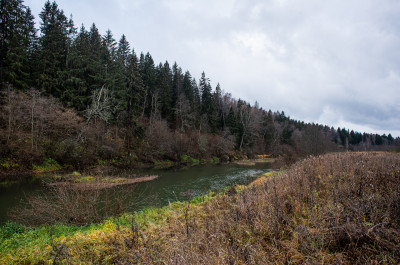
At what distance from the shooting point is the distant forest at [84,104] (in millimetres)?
19625

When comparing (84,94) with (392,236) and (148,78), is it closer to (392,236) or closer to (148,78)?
(148,78)

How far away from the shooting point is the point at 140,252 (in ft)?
10.9

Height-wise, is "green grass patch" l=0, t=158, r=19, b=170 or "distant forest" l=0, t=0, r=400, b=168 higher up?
"distant forest" l=0, t=0, r=400, b=168

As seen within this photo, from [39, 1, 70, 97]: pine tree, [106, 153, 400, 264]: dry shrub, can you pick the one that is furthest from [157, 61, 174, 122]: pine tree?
[106, 153, 400, 264]: dry shrub

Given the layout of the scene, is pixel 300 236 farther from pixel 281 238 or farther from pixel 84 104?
pixel 84 104

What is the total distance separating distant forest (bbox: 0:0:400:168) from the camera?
19.6 meters

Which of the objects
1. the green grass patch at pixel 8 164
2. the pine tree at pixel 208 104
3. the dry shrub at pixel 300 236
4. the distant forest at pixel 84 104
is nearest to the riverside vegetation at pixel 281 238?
the dry shrub at pixel 300 236

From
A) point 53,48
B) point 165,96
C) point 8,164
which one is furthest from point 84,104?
point 165,96

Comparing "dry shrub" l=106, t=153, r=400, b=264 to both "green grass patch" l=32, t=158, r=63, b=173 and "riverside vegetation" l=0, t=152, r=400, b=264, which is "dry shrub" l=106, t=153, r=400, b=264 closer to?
"riverside vegetation" l=0, t=152, r=400, b=264

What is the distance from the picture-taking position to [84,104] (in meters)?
28.5

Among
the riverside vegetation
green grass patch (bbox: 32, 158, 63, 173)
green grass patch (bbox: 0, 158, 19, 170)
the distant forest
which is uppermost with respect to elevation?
the distant forest

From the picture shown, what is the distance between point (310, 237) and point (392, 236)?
3.22ft

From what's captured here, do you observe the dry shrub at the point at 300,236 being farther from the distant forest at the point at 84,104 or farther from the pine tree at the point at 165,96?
the pine tree at the point at 165,96

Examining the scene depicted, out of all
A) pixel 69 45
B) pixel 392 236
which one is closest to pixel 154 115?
pixel 69 45
